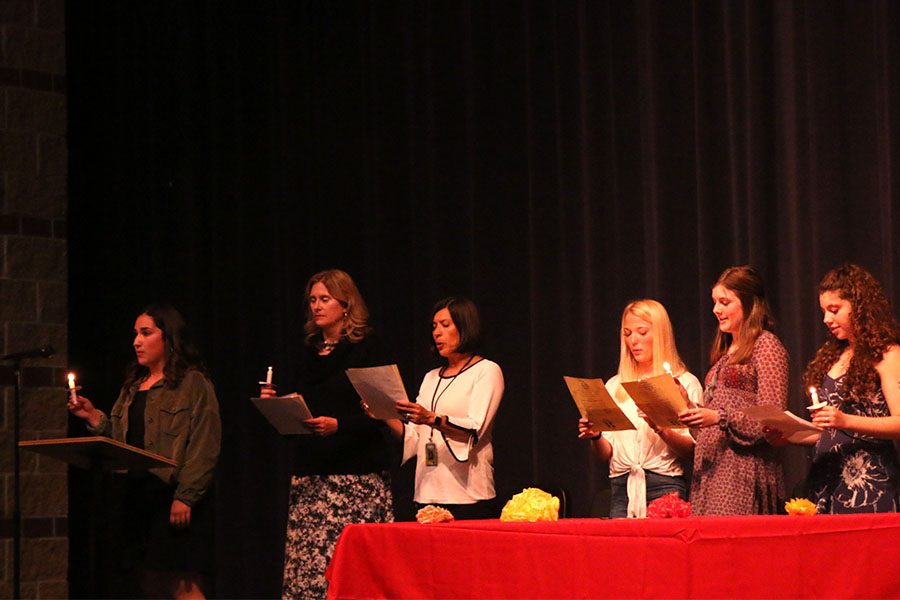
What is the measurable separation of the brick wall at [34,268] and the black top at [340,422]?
64.3 inches

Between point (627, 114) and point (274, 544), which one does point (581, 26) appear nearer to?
point (627, 114)

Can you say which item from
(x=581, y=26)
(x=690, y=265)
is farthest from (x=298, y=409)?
(x=581, y=26)

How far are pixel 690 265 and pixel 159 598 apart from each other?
110 inches

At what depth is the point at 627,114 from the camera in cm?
581

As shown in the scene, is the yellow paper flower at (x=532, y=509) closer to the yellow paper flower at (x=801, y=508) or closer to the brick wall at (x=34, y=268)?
the yellow paper flower at (x=801, y=508)

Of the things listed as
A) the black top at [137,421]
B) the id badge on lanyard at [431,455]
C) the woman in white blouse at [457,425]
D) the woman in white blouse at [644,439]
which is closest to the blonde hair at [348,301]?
the woman in white blouse at [457,425]

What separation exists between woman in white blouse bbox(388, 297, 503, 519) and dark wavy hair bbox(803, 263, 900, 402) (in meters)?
1.40

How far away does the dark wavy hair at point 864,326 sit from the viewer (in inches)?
151

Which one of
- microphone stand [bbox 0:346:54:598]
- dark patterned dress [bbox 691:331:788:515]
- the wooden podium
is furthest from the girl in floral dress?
microphone stand [bbox 0:346:54:598]

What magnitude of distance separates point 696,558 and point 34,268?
13.0 ft

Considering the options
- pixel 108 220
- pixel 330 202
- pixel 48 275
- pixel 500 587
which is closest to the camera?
pixel 500 587

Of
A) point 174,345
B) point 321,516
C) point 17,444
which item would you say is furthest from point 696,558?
point 17,444

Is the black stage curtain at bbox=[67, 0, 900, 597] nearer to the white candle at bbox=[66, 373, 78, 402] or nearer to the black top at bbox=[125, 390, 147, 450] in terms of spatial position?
the black top at bbox=[125, 390, 147, 450]

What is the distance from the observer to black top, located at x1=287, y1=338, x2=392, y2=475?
474cm
